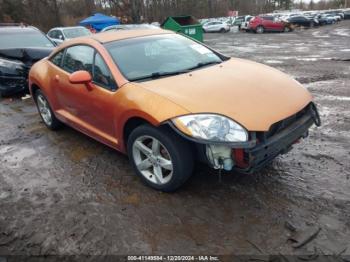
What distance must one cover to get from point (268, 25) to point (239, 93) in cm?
3147

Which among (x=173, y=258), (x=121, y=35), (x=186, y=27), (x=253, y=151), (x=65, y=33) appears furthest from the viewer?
(x=186, y=27)

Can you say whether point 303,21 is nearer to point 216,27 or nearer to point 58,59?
point 216,27

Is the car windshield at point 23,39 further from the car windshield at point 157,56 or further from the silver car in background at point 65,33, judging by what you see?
the silver car in background at point 65,33

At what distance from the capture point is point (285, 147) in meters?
3.25

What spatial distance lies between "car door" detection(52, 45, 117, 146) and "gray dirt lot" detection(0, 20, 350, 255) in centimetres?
46

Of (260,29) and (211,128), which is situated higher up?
(260,29)

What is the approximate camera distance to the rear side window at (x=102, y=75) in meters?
3.70

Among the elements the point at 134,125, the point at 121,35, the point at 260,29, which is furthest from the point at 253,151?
the point at 260,29

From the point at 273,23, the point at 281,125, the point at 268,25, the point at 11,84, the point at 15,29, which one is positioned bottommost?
the point at 11,84

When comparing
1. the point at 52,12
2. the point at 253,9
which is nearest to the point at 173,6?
the point at 52,12

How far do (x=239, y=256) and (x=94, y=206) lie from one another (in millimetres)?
1493

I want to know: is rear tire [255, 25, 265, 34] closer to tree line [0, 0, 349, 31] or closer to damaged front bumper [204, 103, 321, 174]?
tree line [0, 0, 349, 31]

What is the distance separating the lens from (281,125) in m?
3.19

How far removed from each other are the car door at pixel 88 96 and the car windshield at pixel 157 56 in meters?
0.23
